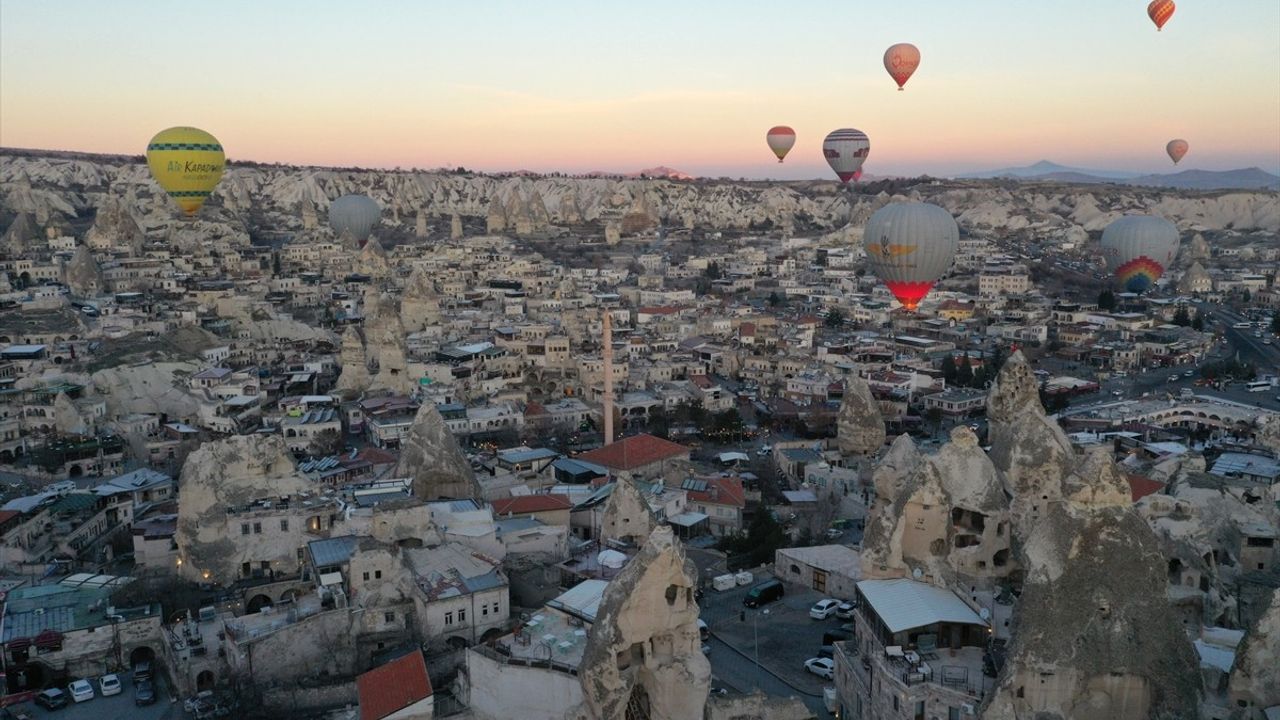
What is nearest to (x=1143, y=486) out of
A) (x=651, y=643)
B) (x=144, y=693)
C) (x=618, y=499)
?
(x=618, y=499)

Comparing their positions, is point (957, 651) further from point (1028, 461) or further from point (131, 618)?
point (131, 618)

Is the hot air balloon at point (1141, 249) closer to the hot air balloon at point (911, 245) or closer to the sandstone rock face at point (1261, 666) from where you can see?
the hot air balloon at point (911, 245)

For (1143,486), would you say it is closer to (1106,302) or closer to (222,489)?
(222,489)

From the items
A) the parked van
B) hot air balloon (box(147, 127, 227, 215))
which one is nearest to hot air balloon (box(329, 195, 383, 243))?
hot air balloon (box(147, 127, 227, 215))

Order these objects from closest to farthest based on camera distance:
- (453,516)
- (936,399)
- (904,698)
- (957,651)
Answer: (904,698) < (957,651) < (453,516) < (936,399)

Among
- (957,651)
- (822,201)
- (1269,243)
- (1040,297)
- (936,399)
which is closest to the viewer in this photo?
(957,651)

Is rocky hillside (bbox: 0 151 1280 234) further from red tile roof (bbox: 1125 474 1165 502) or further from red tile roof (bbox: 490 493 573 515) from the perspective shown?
red tile roof (bbox: 1125 474 1165 502)

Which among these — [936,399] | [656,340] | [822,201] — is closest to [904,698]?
[936,399]
